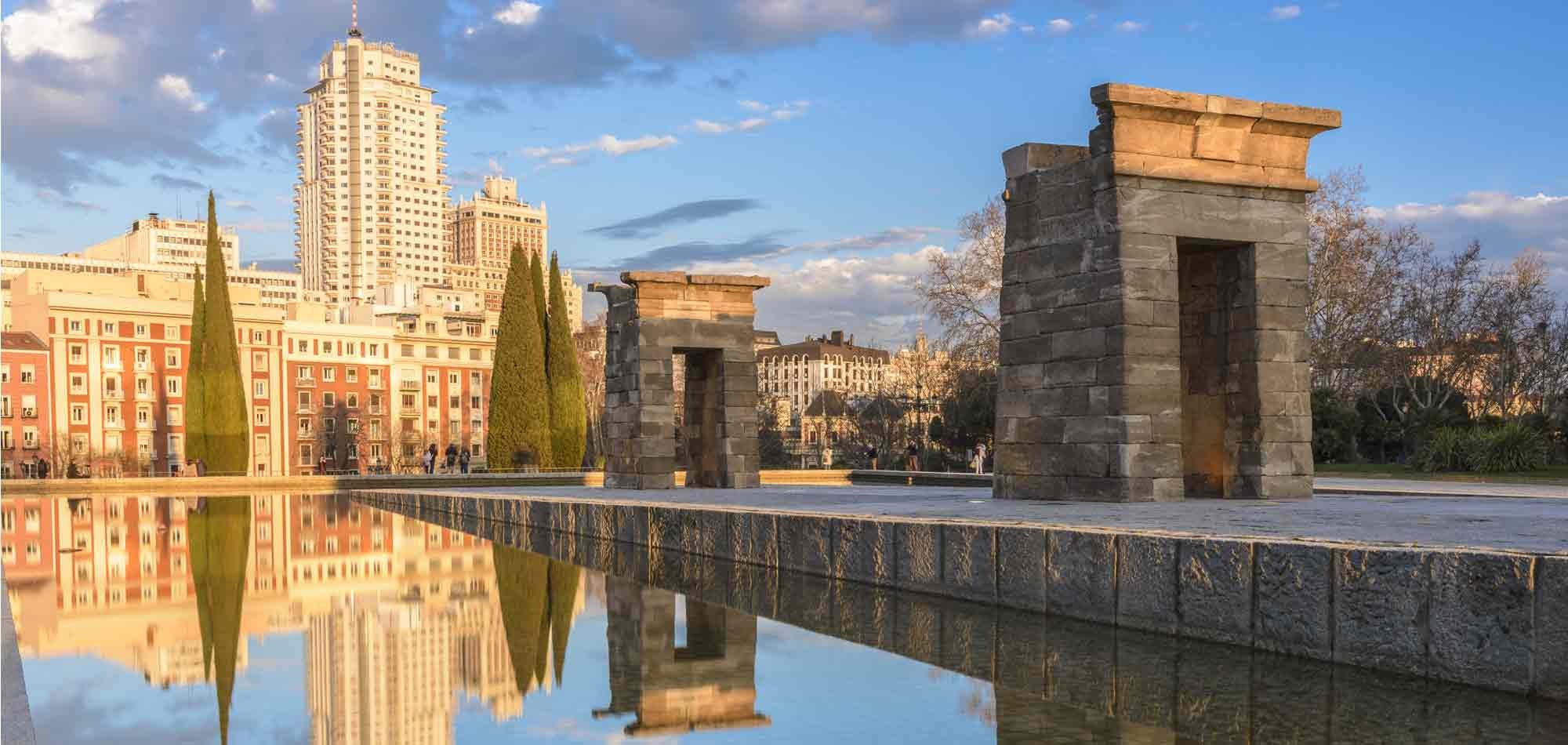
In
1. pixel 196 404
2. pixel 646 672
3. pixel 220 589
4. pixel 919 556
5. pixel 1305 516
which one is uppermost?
pixel 196 404

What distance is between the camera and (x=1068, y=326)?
15266 mm

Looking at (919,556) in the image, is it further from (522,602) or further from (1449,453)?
(1449,453)

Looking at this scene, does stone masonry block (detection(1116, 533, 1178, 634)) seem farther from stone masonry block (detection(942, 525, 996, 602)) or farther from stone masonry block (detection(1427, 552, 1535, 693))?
stone masonry block (detection(1427, 552, 1535, 693))

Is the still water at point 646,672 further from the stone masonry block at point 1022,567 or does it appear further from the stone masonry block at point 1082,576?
the stone masonry block at point 1022,567

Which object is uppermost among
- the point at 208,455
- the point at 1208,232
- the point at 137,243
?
the point at 137,243

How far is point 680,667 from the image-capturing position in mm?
8922

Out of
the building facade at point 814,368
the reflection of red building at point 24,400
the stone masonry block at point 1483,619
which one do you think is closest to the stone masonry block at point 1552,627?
the stone masonry block at point 1483,619

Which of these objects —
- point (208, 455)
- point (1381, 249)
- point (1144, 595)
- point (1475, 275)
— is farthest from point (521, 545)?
point (208, 455)

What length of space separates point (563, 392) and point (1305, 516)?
48699 millimetres

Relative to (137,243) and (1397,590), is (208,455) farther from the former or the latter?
(137,243)

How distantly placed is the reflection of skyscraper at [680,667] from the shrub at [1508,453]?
1027 inches

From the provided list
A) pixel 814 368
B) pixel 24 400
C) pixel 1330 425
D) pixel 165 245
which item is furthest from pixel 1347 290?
Answer: pixel 165 245

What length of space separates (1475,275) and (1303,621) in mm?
46931

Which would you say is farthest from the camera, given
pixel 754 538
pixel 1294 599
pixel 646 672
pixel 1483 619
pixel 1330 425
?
pixel 1330 425
